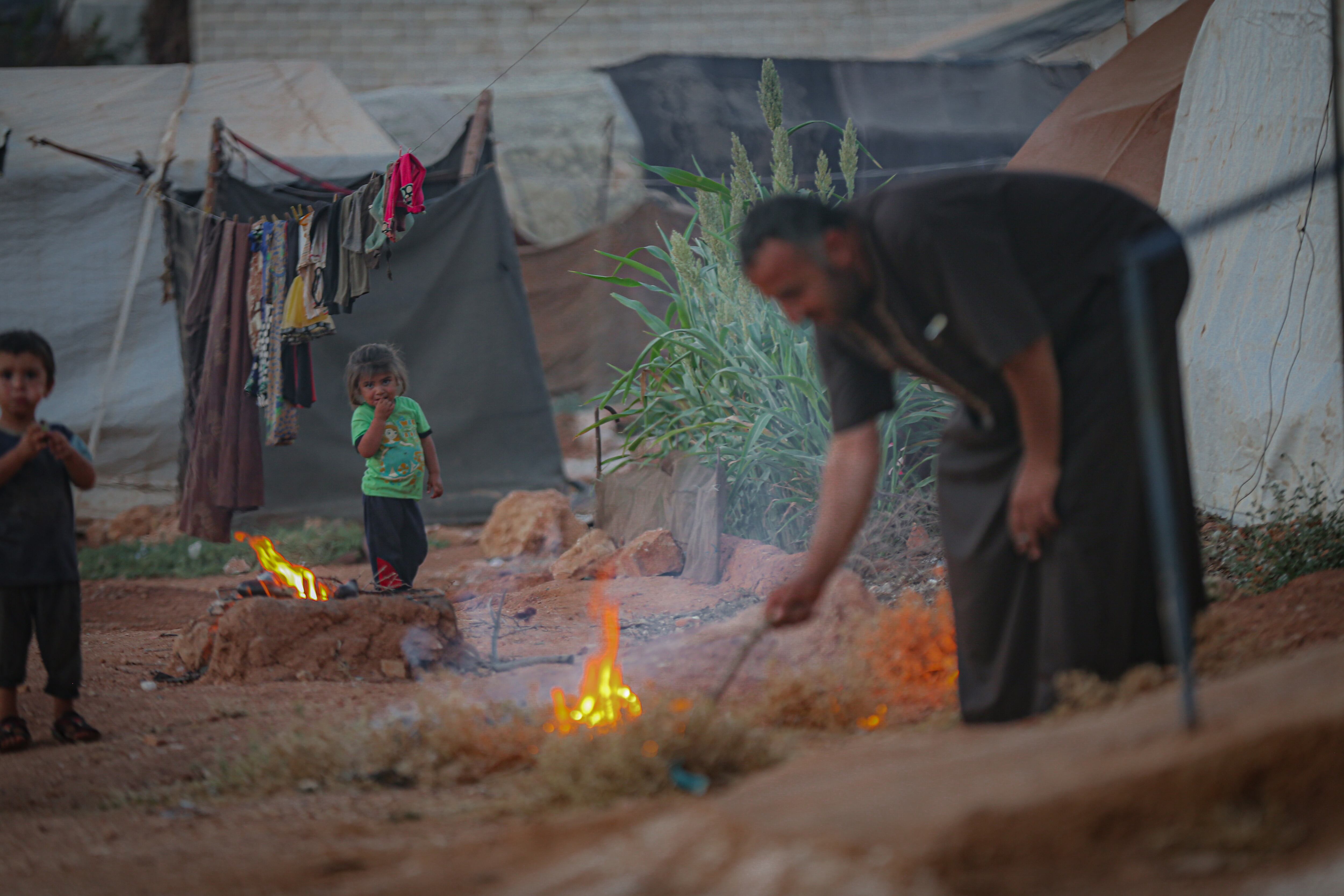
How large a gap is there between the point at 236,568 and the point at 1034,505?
6.66m

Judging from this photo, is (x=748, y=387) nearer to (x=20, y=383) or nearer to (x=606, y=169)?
(x=20, y=383)

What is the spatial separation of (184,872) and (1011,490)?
1.81 m

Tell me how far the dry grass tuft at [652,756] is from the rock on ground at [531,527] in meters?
4.57

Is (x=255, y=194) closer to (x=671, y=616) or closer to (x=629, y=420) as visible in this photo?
(x=629, y=420)

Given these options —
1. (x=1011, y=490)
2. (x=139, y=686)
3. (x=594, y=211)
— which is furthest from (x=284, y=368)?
(x=594, y=211)

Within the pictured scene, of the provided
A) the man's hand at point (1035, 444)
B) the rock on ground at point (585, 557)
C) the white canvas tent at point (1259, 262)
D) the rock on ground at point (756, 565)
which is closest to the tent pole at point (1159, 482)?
the man's hand at point (1035, 444)

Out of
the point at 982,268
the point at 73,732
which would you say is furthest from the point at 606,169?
the point at 982,268

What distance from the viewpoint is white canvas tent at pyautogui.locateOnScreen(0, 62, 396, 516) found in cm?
884

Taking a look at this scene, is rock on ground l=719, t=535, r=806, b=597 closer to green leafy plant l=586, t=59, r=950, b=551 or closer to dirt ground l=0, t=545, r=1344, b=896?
green leafy plant l=586, t=59, r=950, b=551

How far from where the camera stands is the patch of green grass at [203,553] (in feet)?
24.1

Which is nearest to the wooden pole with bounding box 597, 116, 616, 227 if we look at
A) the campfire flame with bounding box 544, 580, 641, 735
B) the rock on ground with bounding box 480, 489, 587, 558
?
the rock on ground with bounding box 480, 489, 587, 558

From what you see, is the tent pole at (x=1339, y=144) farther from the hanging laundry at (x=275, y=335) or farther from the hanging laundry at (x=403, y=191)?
the hanging laundry at (x=275, y=335)

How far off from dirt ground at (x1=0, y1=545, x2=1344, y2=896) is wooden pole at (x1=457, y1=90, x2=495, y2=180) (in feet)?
15.3

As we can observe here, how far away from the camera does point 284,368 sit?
595cm
